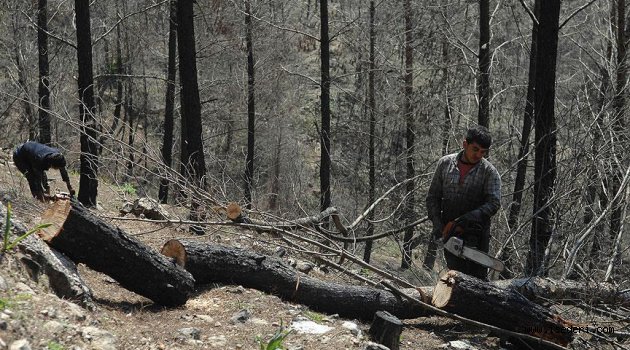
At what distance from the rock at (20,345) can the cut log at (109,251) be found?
187cm

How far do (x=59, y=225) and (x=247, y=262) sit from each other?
70.8 inches

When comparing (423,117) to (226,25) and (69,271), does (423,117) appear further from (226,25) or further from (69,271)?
(69,271)

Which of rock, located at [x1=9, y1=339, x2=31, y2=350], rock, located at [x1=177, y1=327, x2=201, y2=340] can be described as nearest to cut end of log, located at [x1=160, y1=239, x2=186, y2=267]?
rock, located at [x1=177, y1=327, x2=201, y2=340]

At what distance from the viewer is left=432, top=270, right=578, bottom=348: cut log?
5590 mm

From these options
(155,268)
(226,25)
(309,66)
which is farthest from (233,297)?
(309,66)

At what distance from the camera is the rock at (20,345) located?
11.2 ft

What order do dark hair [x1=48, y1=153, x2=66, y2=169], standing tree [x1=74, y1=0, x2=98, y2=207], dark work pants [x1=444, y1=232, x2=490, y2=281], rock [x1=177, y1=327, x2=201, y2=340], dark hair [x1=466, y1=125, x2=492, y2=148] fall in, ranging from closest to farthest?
rock [x1=177, y1=327, x2=201, y2=340]
dark hair [x1=466, y1=125, x2=492, y2=148]
dark work pants [x1=444, y1=232, x2=490, y2=281]
dark hair [x1=48, y1=153, x2=66, y2=169]
standing tree [x1=74, y1=0, x2=98, y2=207]

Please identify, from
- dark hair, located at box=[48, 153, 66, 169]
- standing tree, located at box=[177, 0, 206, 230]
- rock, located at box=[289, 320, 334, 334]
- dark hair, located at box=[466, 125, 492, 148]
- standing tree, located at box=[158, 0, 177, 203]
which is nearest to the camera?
rock, located at box=[289, 320, 334, 334]

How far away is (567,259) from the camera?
22.3ft

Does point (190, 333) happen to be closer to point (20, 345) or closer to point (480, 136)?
point (20, 345)

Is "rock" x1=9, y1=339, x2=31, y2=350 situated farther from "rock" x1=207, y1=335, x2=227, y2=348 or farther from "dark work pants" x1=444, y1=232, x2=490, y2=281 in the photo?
"dark work pants" x1=444, y1=232, x2=490, y2=281

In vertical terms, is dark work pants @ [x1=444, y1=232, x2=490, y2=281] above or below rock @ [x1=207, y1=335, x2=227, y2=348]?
above

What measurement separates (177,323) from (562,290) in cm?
345

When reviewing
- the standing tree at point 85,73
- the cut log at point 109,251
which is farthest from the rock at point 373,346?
the standing tree at point 85,73
